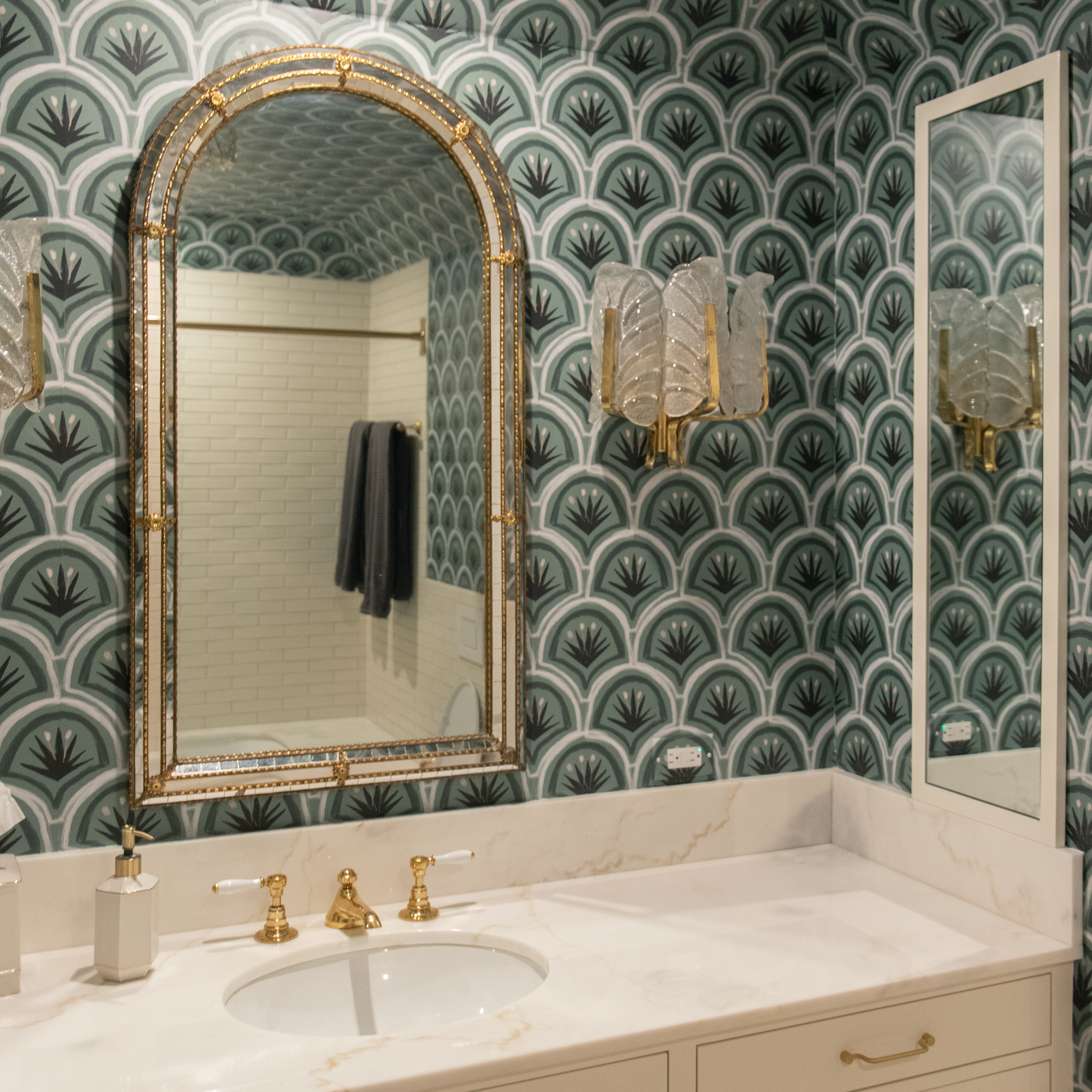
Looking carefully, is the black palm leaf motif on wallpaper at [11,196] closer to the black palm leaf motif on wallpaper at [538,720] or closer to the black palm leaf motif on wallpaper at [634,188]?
the black palm leaf motif on wallpaper at [634,188]

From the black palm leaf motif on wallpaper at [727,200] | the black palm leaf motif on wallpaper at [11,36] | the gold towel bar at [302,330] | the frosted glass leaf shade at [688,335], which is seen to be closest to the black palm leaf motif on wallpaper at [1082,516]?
the frosted glass leaf shade at [688,335]

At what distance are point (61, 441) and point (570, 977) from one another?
1046mm

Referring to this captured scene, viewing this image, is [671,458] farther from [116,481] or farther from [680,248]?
[116,481]

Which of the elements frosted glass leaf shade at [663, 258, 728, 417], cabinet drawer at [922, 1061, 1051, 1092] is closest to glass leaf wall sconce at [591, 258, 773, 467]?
frosted glass leaf shade at [663, 258, 728, 417]

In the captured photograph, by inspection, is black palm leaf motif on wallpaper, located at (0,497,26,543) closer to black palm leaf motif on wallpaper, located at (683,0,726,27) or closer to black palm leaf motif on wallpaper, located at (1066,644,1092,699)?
black palm leaf motif on wallpaper, located at (683,0,726,27)

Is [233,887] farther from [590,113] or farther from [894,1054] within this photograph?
[590,113]

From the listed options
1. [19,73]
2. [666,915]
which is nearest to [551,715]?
[666,915]

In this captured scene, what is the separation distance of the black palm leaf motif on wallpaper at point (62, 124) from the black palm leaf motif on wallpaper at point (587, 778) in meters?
1.26

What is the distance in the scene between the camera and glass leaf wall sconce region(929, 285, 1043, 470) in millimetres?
1668

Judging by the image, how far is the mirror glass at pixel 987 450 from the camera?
167 cm

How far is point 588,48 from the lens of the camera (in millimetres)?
1901

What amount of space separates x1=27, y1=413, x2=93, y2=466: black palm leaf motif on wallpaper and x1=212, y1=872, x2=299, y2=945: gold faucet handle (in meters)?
0.66

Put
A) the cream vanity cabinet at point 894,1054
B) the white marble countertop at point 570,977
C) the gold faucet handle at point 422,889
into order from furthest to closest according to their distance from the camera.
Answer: the gold faucet handle at point 422,889
the cream vanity cabinet at point 894,1054
the white marble countertop at point 570,977

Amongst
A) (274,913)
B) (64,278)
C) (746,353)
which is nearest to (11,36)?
(64,278)
